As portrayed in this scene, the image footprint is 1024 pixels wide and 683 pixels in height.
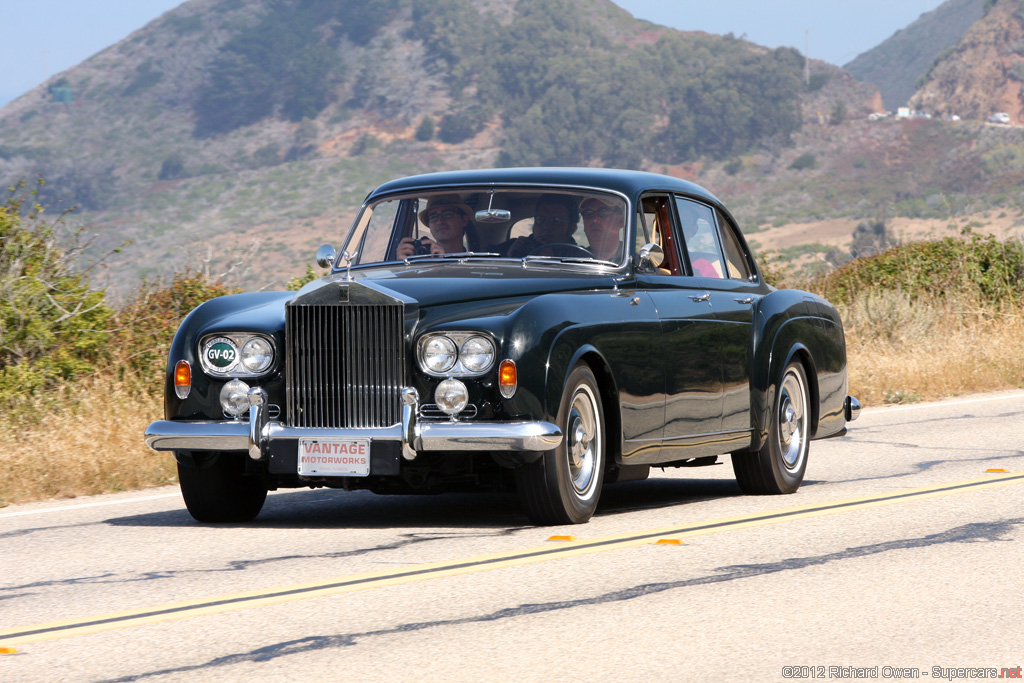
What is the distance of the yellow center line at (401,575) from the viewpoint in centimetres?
509

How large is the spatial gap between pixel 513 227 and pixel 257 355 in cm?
173

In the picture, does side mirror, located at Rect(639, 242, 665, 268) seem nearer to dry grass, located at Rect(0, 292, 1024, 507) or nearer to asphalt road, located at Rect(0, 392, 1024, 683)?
asphalt road, located at Rect(0, 392, 1024, 683)

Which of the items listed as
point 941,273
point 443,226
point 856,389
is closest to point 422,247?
point 443,226

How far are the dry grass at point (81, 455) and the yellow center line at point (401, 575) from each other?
3.64 m

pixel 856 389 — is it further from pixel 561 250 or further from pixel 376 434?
pixel 376 434

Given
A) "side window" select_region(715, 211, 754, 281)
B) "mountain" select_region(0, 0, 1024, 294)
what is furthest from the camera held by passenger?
"mountain" select_region(0, 0, 1024, 294)

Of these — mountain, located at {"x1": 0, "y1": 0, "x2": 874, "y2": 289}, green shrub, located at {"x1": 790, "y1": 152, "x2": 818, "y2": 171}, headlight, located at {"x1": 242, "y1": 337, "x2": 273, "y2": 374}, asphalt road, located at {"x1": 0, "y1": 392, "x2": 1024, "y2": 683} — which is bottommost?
asphalt road, located at {"x1": 0, "y1": 392, "x2": 1024, "y2": 683}

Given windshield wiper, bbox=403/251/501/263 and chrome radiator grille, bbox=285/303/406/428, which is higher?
windshield wiper, bbox=403/251/501/263

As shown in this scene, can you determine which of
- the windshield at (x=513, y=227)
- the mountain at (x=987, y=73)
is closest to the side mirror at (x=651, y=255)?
the windshield at (x=513, y=227)

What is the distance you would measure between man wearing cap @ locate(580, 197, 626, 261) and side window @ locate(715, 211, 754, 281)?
1.23 metres

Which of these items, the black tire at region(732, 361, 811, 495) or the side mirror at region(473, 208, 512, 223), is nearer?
the side mirror at region(473, 208, 512, 223)

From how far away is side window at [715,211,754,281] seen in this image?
9.08 metres

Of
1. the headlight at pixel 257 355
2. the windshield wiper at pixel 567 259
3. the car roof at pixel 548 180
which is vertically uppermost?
the car roof at pixel 548 180

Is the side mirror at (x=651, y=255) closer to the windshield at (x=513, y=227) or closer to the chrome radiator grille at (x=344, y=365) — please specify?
the windshield at (x=513, y=227)
